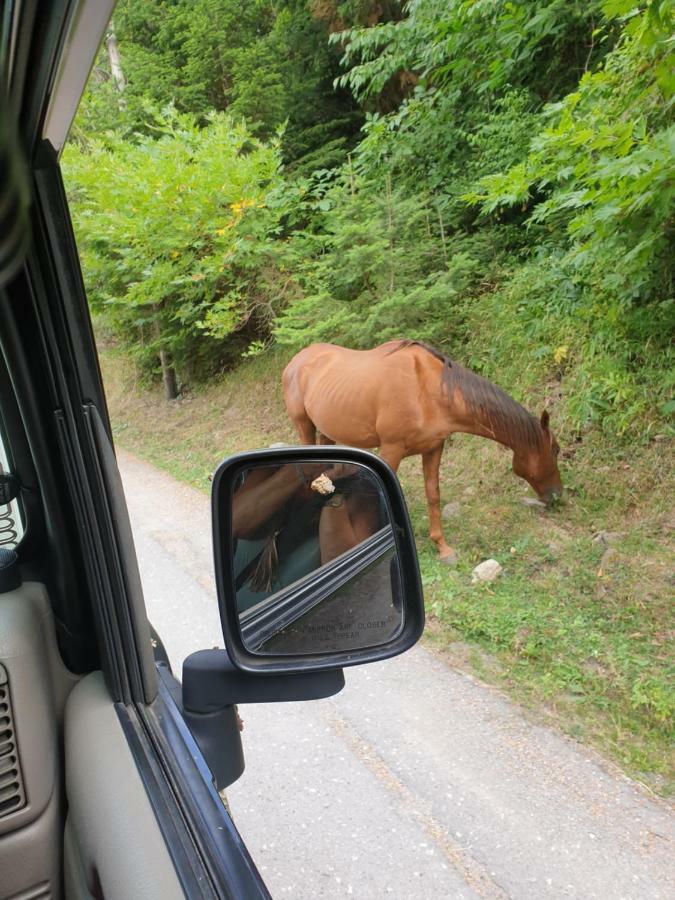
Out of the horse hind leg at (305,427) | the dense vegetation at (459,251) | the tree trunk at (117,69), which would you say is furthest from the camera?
the tree trunk at (117,69)

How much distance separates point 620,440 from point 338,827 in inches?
159

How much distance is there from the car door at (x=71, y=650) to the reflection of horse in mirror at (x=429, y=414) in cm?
353

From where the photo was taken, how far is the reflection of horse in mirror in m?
4.45

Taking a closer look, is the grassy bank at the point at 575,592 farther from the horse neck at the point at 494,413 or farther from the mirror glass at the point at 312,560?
the mirror glass at the point at 312,560

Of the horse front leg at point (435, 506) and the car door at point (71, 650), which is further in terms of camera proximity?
the horse front leg at point (435, 506)

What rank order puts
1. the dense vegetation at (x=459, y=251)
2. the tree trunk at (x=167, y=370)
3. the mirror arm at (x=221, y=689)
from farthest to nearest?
the tree trunk at (x=167, y=370) < the dense vegetation at (x=459, y=251) < the mirror arm at (x=221, y=689)

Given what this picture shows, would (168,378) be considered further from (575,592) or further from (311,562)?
(311,562)

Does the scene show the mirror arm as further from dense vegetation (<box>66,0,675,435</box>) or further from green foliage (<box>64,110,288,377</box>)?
green foliage (<box>64,110,288,377</box>)

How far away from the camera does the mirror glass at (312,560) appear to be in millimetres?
1320

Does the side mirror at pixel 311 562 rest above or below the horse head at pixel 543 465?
above

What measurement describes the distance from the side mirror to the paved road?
1219 mm

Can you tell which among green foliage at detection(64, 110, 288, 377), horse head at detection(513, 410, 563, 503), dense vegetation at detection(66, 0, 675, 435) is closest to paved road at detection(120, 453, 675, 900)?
horse head at detection(513, 410, 563, 503)

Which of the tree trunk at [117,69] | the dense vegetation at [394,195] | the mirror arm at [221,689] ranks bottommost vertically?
the mirror arm at [221,689]

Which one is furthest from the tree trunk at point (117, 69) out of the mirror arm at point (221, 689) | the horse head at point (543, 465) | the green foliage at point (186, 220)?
the mirror arm at point (221, 689)
